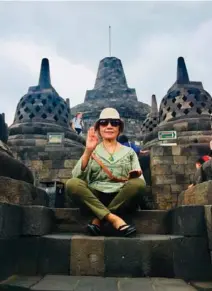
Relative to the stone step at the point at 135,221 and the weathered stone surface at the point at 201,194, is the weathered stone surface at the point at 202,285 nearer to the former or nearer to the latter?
the weathered stone surface at the point at 201,194

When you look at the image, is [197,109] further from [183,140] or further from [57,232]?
[57,232]

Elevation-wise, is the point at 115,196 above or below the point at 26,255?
above

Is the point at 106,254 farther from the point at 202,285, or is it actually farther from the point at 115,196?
the point at 202,285

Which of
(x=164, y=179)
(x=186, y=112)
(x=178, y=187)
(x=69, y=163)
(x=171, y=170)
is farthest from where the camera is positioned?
(x=186, y=112)

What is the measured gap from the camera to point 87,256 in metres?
2.64

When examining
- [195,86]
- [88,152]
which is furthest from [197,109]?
[88,152]

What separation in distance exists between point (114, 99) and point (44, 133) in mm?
19541

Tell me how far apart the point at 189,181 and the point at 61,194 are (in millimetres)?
3584

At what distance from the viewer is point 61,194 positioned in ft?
22.2

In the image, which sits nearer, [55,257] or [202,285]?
[202,285]

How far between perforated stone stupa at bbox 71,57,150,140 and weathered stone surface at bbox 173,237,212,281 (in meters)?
20.1

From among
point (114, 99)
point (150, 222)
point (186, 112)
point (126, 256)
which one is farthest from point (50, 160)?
point (114, 99)

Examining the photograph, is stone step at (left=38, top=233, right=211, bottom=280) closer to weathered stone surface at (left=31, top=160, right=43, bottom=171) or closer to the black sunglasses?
the black sunglasses

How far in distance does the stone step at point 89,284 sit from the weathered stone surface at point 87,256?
12cm
